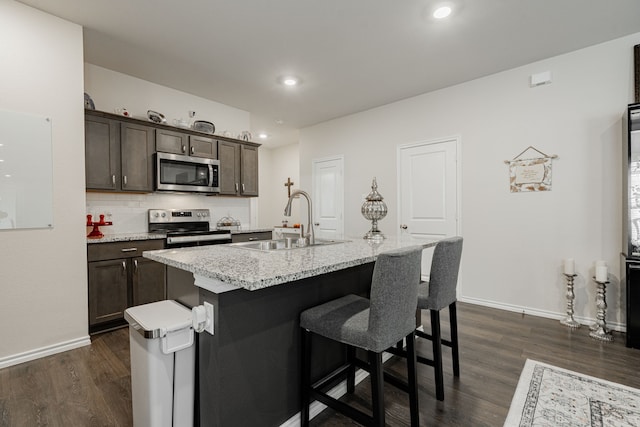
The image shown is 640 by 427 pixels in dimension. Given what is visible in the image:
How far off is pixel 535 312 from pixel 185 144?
15.0ft

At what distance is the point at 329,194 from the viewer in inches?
210

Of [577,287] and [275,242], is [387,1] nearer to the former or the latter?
[275,242]

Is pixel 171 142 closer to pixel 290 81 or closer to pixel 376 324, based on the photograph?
pixel 290 81

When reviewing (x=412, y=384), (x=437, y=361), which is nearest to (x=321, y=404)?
(x=412, y=384)

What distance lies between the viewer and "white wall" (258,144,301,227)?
708cm

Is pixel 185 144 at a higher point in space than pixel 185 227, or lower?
higher

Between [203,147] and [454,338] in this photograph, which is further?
[203,147]

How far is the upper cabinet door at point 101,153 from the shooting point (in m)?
2.95

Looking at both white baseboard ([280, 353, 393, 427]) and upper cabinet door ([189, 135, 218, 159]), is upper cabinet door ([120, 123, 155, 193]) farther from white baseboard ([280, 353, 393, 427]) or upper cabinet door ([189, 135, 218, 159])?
white baseboard ([280, 353, 393, 427])

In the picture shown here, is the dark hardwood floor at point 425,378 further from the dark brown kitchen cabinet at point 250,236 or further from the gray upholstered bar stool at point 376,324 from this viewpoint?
the dark brown kitchen cabinet at point 250,236

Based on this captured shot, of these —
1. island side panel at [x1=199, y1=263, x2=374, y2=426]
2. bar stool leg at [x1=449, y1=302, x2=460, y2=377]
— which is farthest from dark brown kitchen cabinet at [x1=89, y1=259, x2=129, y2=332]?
bar stool leg at [x1=449, y1=302, x2=460, y2=377]

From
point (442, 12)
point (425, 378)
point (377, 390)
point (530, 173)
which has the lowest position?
point (425, 378)

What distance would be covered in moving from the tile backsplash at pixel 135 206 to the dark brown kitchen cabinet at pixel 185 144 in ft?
2.02

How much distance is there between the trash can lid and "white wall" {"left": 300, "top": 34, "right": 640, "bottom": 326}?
3.44 metres
